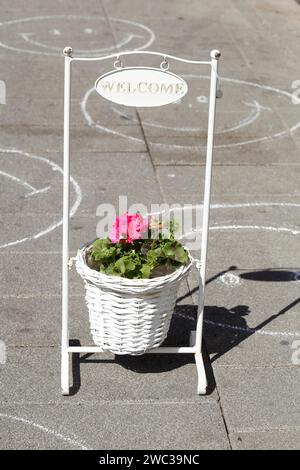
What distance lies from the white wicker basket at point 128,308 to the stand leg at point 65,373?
21 centimetres

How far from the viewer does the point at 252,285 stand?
609 centimetres

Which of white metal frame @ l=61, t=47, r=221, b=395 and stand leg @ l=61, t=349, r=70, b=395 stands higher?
white metal frame @ l=61, t=47, r=221, b=395

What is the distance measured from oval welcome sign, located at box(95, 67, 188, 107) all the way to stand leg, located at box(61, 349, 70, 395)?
1462 millimetres

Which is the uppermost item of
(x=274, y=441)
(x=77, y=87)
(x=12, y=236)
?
(x=77, y=87)

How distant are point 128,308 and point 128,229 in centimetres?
43

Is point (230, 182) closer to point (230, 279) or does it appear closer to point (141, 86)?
point (230, 279)

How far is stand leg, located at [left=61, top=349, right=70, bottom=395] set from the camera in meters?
4.91

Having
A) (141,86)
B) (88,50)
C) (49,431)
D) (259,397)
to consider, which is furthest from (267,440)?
(88,50)

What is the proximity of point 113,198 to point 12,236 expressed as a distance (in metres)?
0.99

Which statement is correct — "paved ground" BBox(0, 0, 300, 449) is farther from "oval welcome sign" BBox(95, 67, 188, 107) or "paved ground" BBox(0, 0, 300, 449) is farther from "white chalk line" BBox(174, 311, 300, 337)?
"oval welcome sign" BBox(95, 67, 188, 107)

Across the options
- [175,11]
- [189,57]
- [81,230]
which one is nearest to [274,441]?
[81,230]

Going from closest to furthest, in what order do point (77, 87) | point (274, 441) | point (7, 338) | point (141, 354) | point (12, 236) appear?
point (274, 441) → point (141, 354) → point (7, 338) → point (12, 236) → point (77, 87)

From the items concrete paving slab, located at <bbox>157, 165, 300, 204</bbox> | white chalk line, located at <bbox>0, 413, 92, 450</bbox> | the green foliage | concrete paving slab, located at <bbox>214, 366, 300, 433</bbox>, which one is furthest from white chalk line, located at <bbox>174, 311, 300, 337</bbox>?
concrete paving slab, located at <bbox>157, 165, 300, 204</bbox>

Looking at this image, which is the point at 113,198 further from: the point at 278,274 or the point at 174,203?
the point at 278,274
